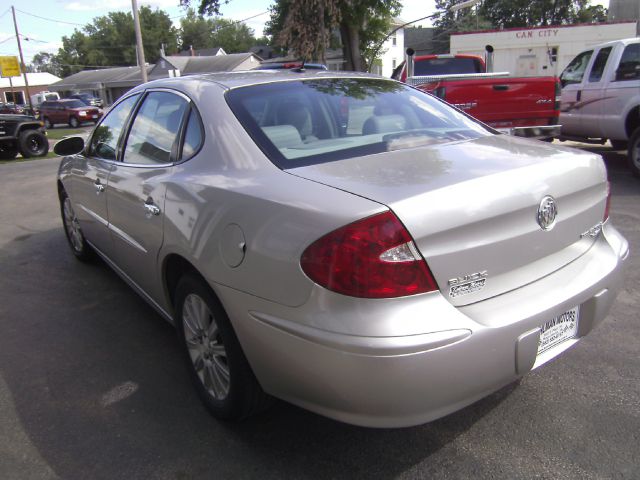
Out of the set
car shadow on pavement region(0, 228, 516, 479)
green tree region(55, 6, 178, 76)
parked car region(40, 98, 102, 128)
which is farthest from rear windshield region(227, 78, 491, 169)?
green tree region(55, 6, 178, 76)

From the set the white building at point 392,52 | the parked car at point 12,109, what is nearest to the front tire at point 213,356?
the parked car at point 12,109

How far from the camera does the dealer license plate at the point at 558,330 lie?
2230mm

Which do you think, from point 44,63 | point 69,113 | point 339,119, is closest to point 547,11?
point 69,113

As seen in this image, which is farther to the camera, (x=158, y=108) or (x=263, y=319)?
(x=158, y=108)

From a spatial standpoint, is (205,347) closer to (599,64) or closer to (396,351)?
(396,351)

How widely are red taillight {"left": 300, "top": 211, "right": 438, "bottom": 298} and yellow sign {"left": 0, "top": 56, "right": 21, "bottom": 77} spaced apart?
2835cm

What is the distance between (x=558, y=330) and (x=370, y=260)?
973mm

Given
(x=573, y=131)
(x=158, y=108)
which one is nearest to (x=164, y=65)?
(x=573, y=131)

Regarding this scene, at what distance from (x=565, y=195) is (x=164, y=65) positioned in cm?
6125

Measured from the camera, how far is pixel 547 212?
2227 mm

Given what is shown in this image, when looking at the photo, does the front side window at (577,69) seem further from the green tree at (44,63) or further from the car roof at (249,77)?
the green tree at (44,63)

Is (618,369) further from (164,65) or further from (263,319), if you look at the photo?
(164,65)

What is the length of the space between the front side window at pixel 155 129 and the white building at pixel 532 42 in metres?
24.3

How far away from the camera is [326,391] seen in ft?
6.48
